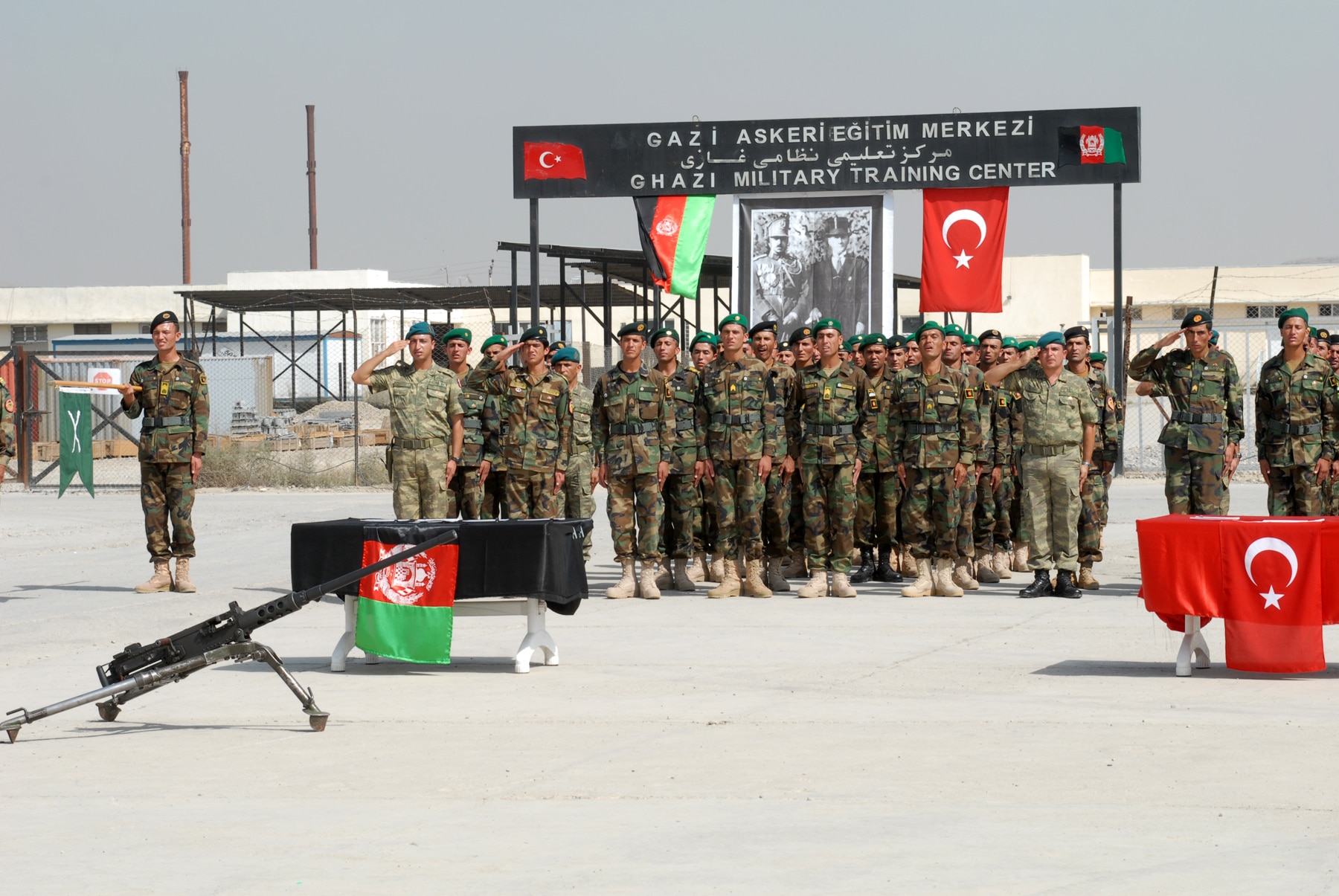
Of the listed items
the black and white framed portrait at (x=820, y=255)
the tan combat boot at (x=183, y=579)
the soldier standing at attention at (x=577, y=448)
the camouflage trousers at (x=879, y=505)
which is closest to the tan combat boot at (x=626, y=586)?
the soldier standing at attention at (x=577, y=448)

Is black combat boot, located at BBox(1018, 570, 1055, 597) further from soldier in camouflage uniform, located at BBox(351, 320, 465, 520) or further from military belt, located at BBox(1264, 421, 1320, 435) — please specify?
soldier in camouflage uniform, located at BBox(351, 320, 465, 520)

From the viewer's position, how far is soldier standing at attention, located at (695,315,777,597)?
11773 mm

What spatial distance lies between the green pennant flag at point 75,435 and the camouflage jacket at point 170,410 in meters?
4.32

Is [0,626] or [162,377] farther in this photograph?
[162,377]

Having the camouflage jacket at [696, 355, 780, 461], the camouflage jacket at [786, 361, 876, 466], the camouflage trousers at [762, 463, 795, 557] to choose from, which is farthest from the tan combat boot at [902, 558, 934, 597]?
the camouflage jacket at [696, 355, 780, 461]

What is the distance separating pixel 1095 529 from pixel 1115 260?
5871mm

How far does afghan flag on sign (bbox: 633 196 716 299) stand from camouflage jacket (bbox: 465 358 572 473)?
6.11 meters

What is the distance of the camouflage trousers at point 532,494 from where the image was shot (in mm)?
11852

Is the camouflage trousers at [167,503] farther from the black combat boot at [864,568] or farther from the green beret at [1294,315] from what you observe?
the green beret at [1294,315]

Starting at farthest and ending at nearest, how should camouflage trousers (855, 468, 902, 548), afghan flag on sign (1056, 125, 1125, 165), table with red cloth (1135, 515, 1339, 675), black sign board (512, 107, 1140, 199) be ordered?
black sign board (512, 107, 1140, 199), afghan flag on sign (1056, 125, 1125, 165), camouflage trousers (855, 468, 902, 548), table with red cloth (1135, 515, 1339, 675)

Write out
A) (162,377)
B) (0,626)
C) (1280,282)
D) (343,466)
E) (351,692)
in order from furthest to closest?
1. (1280,282)
2. (343,466)
3. (162,377)
4. (0,626)
5. (351,692)

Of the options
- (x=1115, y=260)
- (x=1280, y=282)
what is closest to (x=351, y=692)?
(x=1115, y=260)

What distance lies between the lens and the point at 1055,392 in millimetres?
11547

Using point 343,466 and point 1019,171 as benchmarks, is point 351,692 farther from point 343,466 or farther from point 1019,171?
point 343,466
